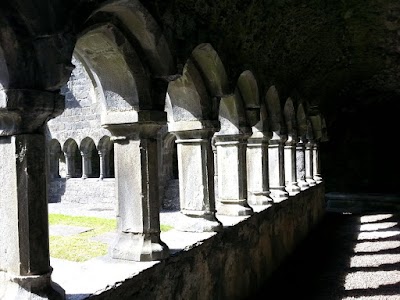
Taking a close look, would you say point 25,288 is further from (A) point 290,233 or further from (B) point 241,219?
(A) point 290,233

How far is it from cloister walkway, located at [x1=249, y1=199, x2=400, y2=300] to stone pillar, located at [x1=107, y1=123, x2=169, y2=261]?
6.95ft

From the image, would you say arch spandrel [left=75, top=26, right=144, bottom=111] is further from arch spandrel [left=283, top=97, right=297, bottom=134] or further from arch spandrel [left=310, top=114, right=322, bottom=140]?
arch spandrel [left=310, top=114, right=322, bottom=140]

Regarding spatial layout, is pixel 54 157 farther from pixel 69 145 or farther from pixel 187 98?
pixel 187 98

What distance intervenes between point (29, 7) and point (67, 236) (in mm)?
5278

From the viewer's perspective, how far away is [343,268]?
578 centimetres

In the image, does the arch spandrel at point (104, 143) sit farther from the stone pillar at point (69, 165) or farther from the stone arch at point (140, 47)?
the stone arch at point (140, 47)

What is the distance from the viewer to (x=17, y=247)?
2.09 meters

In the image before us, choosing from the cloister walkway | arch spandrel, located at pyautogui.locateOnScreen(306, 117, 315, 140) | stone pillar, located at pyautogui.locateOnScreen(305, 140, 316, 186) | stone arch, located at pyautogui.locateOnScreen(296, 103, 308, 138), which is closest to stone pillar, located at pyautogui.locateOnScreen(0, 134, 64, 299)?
the cloister walkway

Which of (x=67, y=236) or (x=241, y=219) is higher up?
(x=241, y=219)

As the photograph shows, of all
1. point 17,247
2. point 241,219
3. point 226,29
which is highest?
point 226,29

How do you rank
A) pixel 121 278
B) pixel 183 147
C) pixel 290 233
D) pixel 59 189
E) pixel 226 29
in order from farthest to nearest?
1. pixel 59 189
2. pixel 290 233
3. pixel 226 29
4. pixel 183 147
5. pixel 121 278

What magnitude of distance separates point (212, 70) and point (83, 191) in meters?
9.68

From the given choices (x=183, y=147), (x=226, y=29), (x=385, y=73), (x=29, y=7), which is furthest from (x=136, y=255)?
(x=385, y=73)

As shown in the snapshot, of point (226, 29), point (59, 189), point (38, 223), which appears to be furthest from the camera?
point (59, 189)
